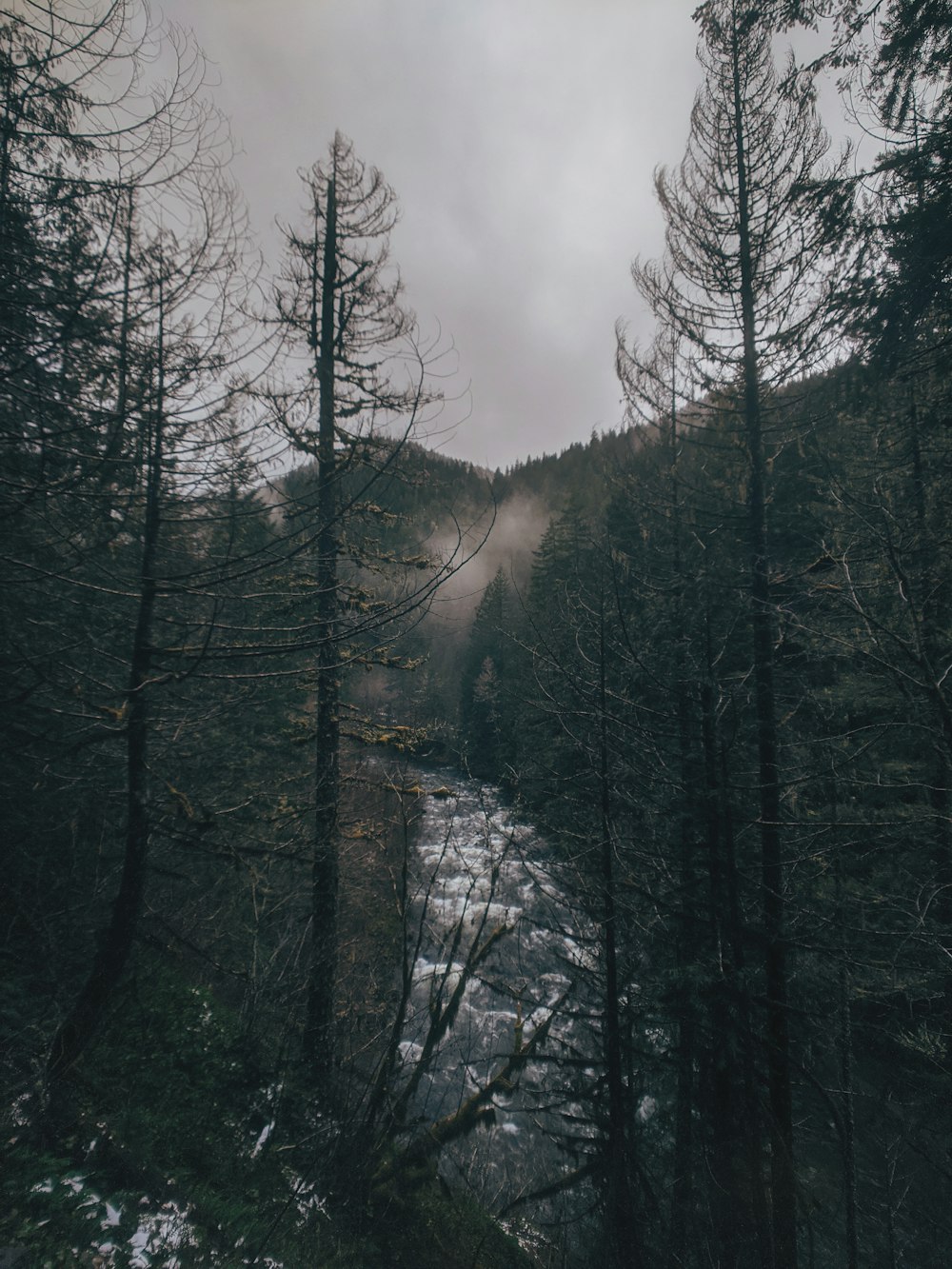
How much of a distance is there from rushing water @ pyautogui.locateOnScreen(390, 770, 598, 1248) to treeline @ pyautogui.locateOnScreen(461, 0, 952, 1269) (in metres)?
0.84

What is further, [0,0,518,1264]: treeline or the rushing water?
the rushing water

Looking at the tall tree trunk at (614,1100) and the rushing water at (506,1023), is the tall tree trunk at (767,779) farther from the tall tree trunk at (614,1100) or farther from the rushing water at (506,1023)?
the rushing water at (506,1023)

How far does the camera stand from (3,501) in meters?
2.62

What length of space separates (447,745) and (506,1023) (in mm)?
8800

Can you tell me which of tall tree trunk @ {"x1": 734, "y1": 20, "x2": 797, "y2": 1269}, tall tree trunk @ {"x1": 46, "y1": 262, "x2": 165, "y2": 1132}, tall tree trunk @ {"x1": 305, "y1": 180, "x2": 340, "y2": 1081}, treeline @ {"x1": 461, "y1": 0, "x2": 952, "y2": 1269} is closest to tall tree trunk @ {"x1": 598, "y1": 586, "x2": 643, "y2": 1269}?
treeline @ {"x1": 461, "y1": 0, "x2": 952, "y2": 1269}

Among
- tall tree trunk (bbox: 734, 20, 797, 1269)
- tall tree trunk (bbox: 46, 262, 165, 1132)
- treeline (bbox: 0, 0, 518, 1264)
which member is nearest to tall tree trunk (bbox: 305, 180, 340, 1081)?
treeline (bbox: 0, 0, 518, 1264)

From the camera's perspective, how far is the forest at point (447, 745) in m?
3.12

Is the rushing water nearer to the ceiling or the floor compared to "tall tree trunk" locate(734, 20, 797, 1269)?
nearer to the floor

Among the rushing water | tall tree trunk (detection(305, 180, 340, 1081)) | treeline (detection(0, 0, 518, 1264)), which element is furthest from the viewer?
tall tree trunk (detection(305, 180, 340, 1081))

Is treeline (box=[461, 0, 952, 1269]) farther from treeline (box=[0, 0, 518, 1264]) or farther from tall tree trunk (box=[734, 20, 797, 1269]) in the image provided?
treeline (box=[0, 0, 518, 1264])

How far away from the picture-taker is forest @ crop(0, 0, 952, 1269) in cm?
312

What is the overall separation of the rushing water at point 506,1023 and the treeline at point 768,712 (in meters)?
0.84

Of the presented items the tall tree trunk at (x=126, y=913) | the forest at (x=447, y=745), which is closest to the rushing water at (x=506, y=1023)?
the forest at (x=447, y=745)

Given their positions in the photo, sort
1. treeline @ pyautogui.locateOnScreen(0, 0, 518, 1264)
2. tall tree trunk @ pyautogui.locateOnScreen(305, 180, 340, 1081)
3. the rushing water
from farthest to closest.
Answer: tall tree trunk @ pyautogui.locateOnScreen(305, 180, 340, 1081)
the rushing water
treeline @ pyautogui.locateOnScreen(0, 0, 518, 1264)
